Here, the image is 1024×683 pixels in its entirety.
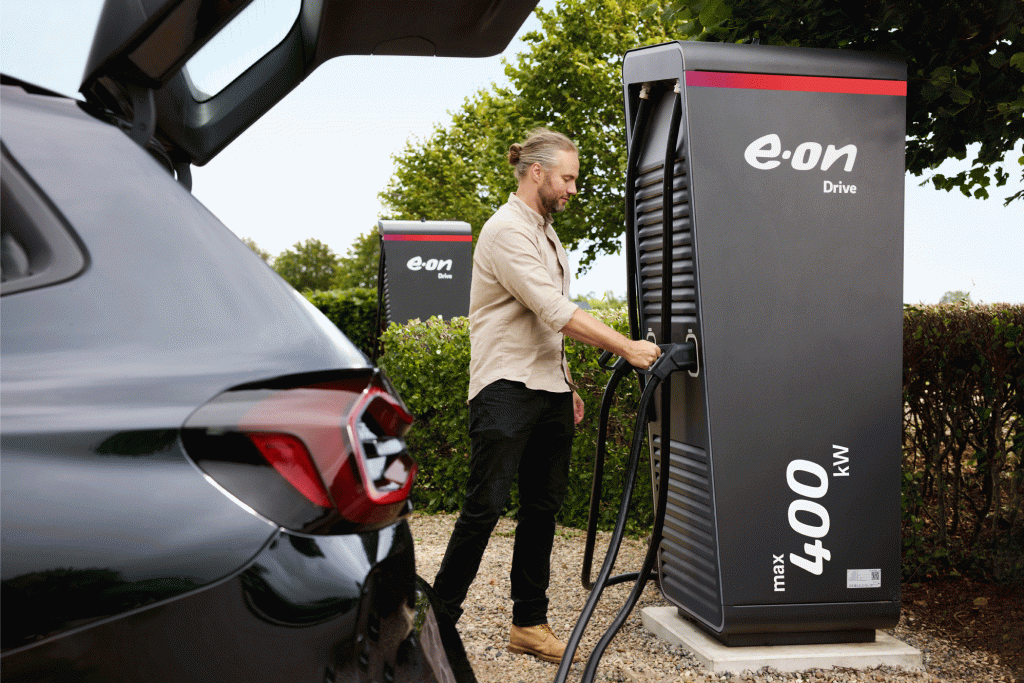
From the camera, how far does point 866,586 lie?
10.4ft

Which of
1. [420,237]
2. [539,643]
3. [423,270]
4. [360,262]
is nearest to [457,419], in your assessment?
[539,643]

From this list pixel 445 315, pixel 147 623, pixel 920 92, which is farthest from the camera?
pixel 445 315

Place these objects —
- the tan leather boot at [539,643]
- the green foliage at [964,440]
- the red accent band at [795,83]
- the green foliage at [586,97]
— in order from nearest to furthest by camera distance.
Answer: the red accent band at [795,83] → the tan leather boot at [539,643] → the green foliage at [964,440] → the green foliage at [586,97]

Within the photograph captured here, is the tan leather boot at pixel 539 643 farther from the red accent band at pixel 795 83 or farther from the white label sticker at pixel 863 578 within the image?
the red accent band at pixel 795 83

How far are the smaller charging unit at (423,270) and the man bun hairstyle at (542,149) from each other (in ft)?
29.2

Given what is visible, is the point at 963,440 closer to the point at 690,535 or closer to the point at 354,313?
the point at 690,535

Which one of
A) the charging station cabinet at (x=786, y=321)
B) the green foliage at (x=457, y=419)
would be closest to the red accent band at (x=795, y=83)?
the charging station cabinet at (x=786, y=321)

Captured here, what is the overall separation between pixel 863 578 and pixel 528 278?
5.64ft

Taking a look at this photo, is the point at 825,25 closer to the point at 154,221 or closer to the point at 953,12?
the point at 953,12

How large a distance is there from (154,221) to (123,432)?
324 mm

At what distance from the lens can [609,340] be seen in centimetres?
298

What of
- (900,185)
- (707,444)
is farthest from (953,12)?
(707,444)

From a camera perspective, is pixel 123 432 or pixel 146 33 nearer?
pixel 123 432

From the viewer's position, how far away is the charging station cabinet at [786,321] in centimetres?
303
